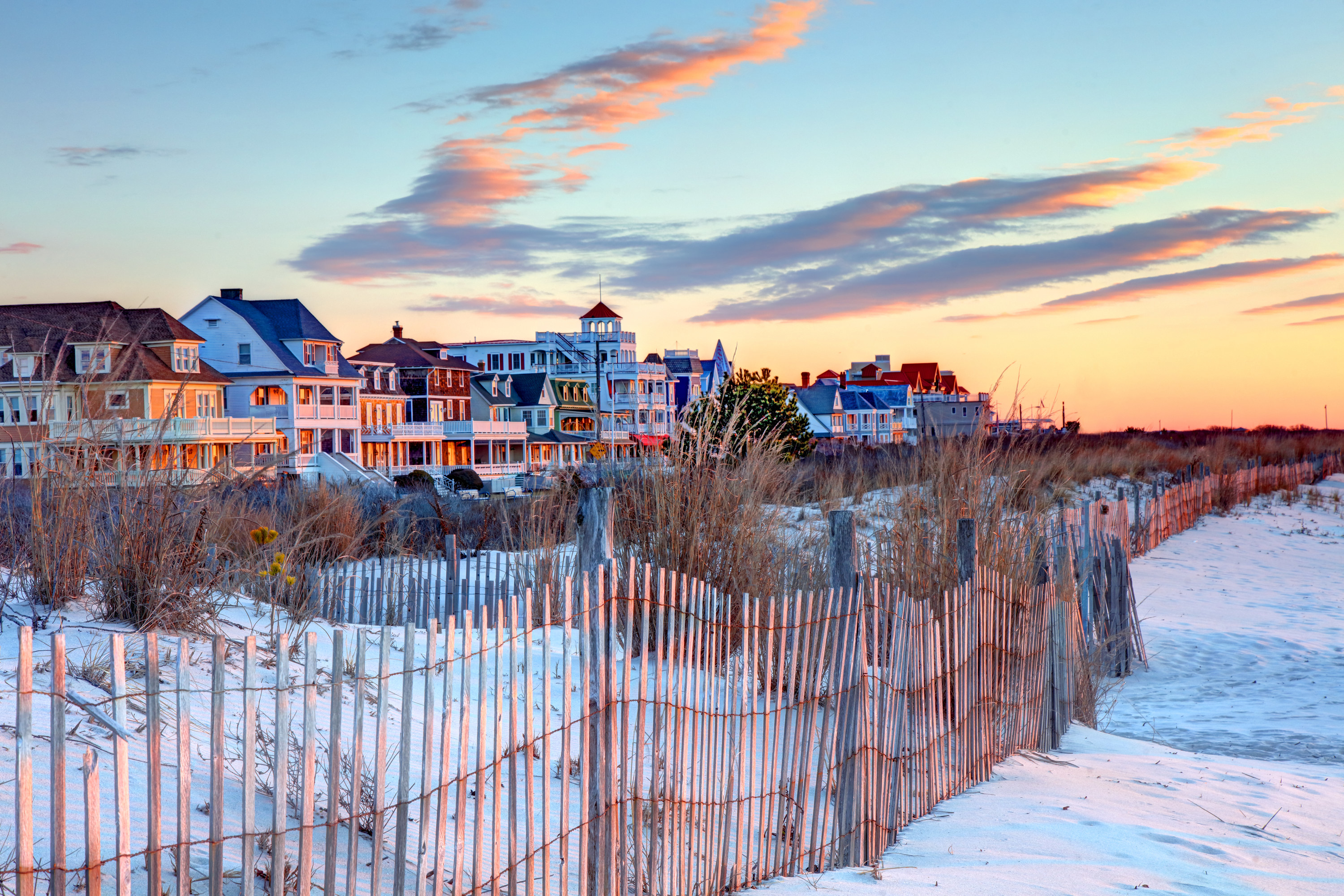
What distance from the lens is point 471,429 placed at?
176 feet

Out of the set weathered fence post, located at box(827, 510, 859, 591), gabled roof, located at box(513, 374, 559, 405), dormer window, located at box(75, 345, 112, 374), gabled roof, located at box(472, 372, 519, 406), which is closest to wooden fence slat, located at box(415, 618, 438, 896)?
weathered fence post, located at box(827, 510, 859, 591)

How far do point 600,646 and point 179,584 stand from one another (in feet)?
8.33

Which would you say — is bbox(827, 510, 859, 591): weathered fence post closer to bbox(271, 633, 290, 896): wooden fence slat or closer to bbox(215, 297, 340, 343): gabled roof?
bbox(271, 633, 290, 896): wooden fence slat

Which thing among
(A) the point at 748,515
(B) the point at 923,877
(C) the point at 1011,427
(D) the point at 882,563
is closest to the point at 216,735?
(B) the point at 923,877

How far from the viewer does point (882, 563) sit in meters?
7.97

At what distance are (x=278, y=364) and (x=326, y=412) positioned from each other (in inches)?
125

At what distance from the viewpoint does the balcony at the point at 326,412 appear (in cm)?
4488

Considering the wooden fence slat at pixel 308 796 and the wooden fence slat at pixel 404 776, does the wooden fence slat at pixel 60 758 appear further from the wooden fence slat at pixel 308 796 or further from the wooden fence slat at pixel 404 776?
the wooden fence slat at pixel 404 776

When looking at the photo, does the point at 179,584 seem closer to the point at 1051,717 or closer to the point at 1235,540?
the point at 1051,717

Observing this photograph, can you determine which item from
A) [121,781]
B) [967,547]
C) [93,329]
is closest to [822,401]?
[93,329]

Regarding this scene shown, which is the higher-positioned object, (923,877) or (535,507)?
(535,507)

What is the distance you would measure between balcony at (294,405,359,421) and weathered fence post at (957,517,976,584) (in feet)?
138

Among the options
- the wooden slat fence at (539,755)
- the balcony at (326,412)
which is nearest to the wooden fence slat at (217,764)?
the wooden slat fence at (539,755)

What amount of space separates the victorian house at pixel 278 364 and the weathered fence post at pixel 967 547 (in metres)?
38.6
